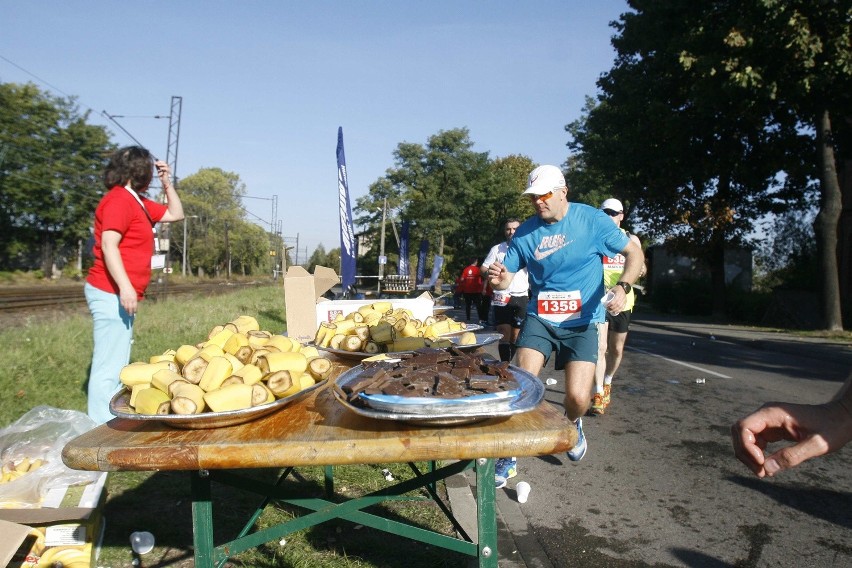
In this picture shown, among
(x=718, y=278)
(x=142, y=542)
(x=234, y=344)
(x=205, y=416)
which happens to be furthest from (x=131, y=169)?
(x=718, y=278)

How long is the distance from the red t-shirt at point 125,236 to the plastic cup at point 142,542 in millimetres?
1559

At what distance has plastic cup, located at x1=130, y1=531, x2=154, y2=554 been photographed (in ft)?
10.1

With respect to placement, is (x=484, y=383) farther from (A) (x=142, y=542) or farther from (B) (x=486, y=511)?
(A) (x=142, y=542)

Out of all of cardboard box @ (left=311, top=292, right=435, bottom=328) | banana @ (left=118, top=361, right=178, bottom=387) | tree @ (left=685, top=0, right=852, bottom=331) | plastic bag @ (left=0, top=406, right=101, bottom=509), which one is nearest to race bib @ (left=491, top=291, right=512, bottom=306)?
cardboard box @ (left=311, top=292, right=435, bottom=328)

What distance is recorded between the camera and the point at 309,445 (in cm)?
167

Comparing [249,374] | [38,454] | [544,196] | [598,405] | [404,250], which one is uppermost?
[404,250]

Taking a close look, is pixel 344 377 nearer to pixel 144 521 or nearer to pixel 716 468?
pixel 144 521

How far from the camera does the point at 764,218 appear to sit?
947 inches

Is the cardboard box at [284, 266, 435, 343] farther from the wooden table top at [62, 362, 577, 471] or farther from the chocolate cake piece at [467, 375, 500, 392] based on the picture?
the wooden table top at [62, 362, 577, 471]

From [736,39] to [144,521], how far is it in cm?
1794

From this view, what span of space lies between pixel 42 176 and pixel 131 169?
54588 millimetres

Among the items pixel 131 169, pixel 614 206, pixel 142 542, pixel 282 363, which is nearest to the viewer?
pixel 282 363

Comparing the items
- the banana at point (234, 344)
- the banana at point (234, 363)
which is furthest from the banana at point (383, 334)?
the banana at point (234, 363)

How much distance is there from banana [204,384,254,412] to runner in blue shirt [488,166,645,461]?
239 cm
